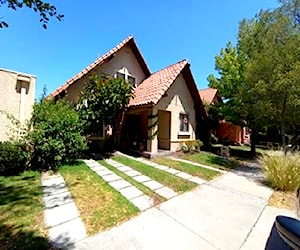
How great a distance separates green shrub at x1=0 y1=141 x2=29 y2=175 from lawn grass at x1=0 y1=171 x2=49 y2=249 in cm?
52

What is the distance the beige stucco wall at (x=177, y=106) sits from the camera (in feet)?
46.8

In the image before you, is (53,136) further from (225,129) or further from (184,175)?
(225,129)

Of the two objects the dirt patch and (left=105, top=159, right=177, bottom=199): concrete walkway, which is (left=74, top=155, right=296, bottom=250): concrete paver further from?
(left=105, top=159, right=177, bottom=199): concrete walkway

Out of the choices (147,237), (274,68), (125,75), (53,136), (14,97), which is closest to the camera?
(147,237)

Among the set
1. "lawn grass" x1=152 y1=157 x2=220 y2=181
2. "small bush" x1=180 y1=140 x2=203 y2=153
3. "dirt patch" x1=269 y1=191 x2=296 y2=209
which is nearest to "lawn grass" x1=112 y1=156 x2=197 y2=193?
"lawn grass" x1=152 y1=157 x2=220 y2=181

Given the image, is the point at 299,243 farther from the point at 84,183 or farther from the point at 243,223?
the point at 84,183

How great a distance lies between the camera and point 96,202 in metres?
5.55

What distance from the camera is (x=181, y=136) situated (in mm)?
15461

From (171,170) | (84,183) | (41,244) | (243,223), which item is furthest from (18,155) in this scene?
(243,223)

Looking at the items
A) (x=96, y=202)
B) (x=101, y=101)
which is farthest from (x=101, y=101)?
(x=96, y=202)

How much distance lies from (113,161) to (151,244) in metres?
7.24

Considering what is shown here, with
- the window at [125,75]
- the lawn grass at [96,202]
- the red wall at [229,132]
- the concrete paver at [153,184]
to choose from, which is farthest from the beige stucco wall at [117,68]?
the red wall at [229,132]

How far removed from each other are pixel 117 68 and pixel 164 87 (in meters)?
4.69

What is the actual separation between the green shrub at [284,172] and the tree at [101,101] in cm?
799
